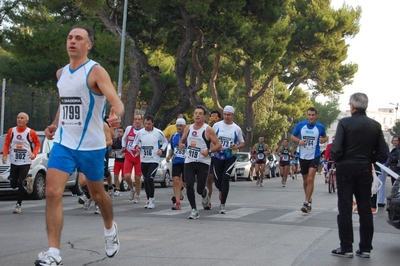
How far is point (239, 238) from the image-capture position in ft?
30.3

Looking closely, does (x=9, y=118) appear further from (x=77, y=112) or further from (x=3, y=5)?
(x=77, y=112)

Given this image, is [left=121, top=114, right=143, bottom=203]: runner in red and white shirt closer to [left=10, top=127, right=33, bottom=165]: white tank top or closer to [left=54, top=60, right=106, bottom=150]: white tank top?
[left=10, top=127, right=33, bottom=165]: white tank top

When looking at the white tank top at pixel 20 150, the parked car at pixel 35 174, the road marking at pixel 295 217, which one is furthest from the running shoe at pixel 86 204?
the road marking at pixel 295 217

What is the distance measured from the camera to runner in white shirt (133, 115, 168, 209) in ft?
46.1

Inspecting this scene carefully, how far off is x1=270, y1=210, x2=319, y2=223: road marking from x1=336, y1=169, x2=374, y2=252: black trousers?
3771 mm

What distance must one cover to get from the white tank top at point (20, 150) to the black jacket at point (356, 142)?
671 cm

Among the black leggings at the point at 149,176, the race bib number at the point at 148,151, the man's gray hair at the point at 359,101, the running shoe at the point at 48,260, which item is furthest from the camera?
the race bib number at the point at 148,151

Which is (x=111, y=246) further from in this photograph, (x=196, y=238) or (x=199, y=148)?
(x=199, y=148)

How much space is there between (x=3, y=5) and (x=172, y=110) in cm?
984

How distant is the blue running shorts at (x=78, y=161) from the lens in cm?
641

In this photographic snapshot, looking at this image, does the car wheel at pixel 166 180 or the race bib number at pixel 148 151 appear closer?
the race bib number at pixel 148 151

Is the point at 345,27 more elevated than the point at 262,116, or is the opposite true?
the point at 345,27

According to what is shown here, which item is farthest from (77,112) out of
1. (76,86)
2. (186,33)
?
(186,33)

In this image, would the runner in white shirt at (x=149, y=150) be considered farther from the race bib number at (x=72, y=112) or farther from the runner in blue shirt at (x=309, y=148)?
the race bib number at (x=72, y=112)
